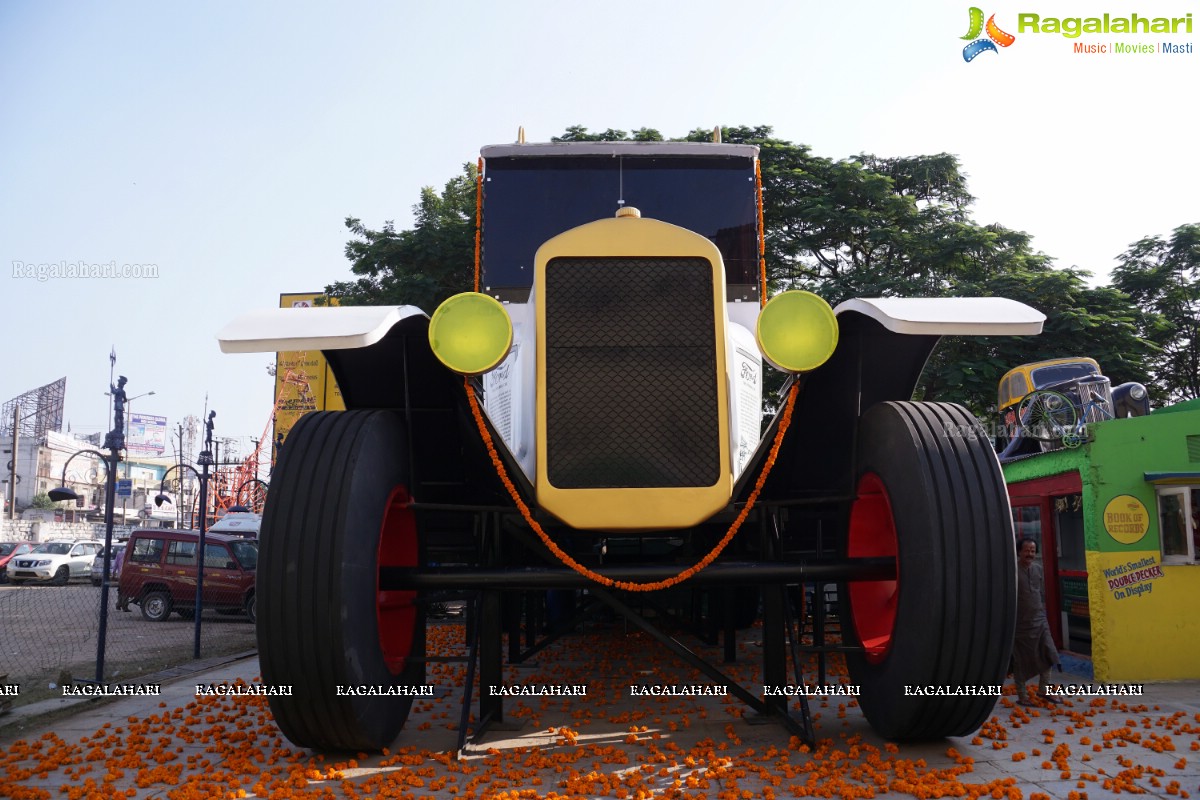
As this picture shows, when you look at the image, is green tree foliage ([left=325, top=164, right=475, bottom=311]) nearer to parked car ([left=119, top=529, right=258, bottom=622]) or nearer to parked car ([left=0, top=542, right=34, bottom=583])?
parked car ([left=119, top=529, right=258, bottom=622])

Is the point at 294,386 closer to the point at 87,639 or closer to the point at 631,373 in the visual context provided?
the point at 87,639

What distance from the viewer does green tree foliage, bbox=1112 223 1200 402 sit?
62.2 feet

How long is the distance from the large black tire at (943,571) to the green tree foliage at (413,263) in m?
9.74

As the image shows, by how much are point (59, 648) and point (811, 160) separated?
1351cm

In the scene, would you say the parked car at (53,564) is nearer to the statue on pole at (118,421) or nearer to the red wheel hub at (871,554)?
the statue on pole at (118,421)

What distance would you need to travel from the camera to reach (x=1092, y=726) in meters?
5.50

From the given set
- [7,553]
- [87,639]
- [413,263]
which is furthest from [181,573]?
[7,553]

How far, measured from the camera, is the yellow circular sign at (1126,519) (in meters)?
7.62

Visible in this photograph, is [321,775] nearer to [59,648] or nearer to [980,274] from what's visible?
[59,648]

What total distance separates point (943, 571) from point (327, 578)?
8.58ft

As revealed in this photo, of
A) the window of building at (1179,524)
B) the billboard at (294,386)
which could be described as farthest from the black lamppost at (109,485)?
the billboard at (294,386)

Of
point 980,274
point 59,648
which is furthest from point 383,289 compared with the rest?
point 980,274

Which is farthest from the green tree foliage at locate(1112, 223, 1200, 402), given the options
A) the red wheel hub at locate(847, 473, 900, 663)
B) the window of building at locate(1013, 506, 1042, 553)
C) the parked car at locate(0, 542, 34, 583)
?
the parked car at locate(0, 542, 34, 583)

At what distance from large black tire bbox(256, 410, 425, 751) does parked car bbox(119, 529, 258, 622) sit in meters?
11.3
